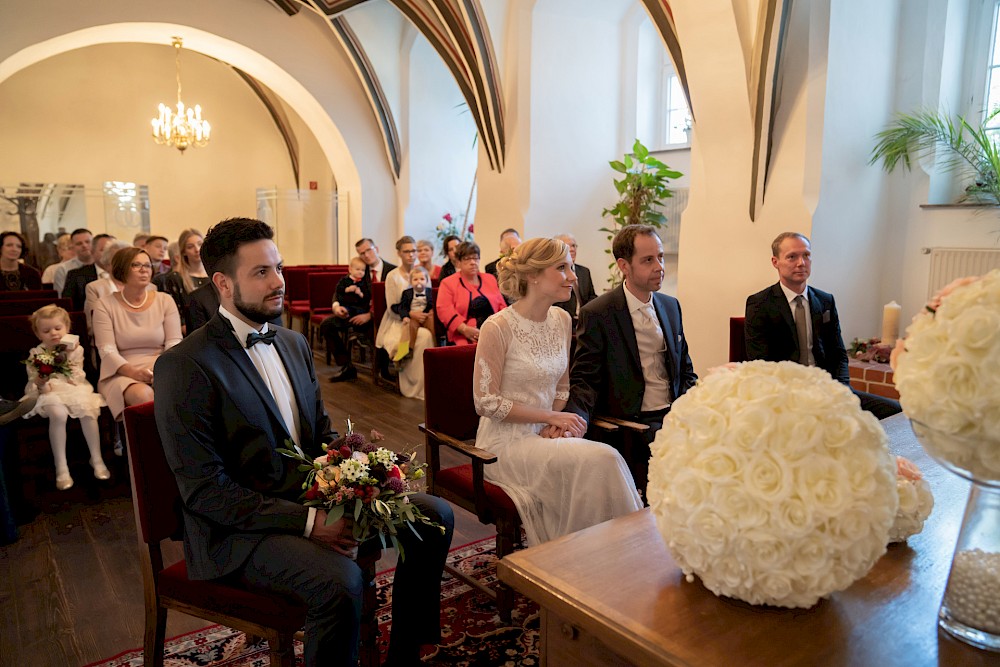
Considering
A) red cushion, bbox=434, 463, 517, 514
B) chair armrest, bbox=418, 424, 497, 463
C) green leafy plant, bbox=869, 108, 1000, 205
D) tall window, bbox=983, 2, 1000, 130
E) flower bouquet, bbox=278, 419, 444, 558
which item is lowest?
red cushion, bbox=434, 463, 517, 514

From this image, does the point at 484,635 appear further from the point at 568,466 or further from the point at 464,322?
the point at 464,322

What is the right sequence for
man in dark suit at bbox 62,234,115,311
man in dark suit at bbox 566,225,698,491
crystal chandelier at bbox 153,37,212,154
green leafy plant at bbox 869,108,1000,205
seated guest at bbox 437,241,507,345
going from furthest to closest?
crystal chandelier at bbox 153,37,212,154 → seated guest at bbox 437,241,507,345 → man in dark suit at bbox 62,234,115,311 → green leafy plant at bbox 869,108,1000,205 → man in dark suit at bbox 566,225,698,491

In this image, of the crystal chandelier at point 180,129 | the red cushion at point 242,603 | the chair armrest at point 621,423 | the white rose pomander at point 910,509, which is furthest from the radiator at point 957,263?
the crystal chandelier at point 180,129

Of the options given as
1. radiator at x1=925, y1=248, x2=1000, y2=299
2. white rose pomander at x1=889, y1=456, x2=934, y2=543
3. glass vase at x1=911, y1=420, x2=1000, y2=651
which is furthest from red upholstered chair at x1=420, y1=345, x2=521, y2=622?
radiator at x1=925, y1=248, x2=1000, y2=299

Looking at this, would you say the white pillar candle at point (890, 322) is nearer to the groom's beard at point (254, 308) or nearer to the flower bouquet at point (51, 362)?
the groom's beard at point (254, 308)

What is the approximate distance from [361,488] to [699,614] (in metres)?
1.09

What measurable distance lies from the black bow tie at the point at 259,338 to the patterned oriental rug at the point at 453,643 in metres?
1.17

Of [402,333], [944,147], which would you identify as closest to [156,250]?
[402,333]

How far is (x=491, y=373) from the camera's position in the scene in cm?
290

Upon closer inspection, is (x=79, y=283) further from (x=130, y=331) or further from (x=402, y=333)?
(x=402, y=333)

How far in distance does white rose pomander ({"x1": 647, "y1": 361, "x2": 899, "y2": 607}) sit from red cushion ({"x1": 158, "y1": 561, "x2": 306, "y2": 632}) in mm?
1313

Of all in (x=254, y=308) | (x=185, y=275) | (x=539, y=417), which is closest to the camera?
(x=254, y=308)

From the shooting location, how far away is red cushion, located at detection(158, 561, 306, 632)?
204 centimetres

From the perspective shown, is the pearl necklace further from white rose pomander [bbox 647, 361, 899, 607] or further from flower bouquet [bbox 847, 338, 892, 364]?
flower bouquet [bbox 847, 338, 892, 364]
